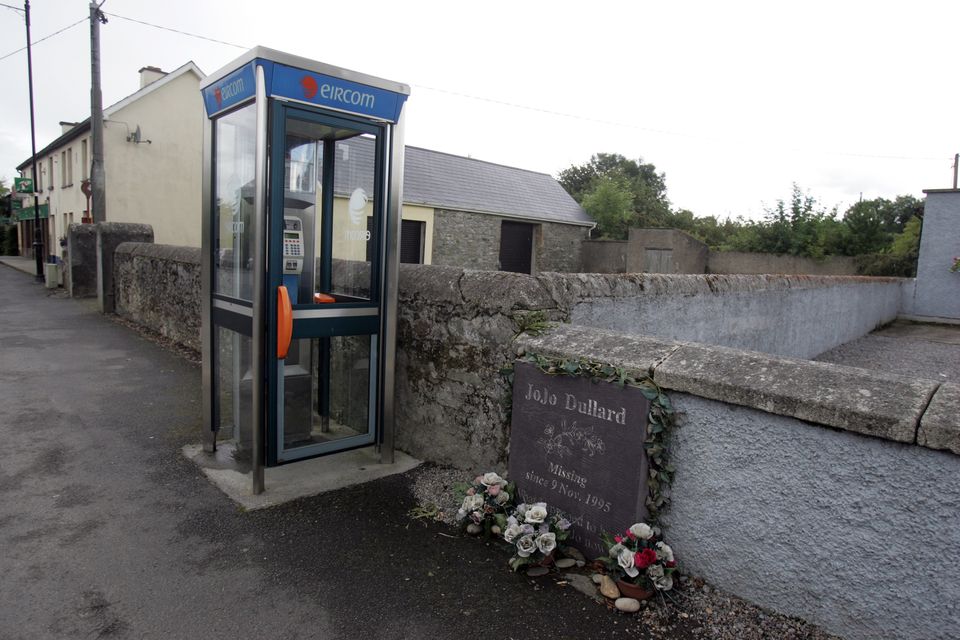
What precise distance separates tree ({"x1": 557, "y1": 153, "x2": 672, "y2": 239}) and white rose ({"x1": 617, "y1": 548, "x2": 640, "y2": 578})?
27044 millimetres

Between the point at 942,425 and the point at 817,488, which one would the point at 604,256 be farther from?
the point at 942,425

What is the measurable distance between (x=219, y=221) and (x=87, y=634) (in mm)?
2741

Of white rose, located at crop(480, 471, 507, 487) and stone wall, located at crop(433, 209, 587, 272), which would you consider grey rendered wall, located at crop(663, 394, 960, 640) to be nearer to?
white rose, located at crop(480, 471, 507, 487)

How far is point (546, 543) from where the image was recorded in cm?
297

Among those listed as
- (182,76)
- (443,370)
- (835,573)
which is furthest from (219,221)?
(182,76)

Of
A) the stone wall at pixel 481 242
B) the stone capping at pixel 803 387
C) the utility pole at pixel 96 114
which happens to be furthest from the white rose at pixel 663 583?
the stone wall at pixel 481 242

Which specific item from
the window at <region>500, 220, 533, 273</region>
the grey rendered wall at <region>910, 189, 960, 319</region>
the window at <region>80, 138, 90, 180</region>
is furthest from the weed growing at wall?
the window at <region>80, 138, 90, 180</region>

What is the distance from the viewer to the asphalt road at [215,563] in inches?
101

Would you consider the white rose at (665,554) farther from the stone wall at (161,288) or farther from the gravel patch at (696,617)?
the stone wall at (161,288)

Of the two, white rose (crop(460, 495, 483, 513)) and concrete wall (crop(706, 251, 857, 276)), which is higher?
concrete wall (crop(706, 251, 857, 276))

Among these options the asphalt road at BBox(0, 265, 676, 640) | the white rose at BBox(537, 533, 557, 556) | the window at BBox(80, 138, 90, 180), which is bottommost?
the asphalt road at BBox(0, 265, 676, 640)

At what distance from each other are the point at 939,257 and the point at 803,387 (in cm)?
1880

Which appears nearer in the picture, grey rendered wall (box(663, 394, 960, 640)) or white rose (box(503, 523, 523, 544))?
grey rendered wall (box(663, 394, 960, 640))

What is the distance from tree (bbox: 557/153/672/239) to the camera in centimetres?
2897
